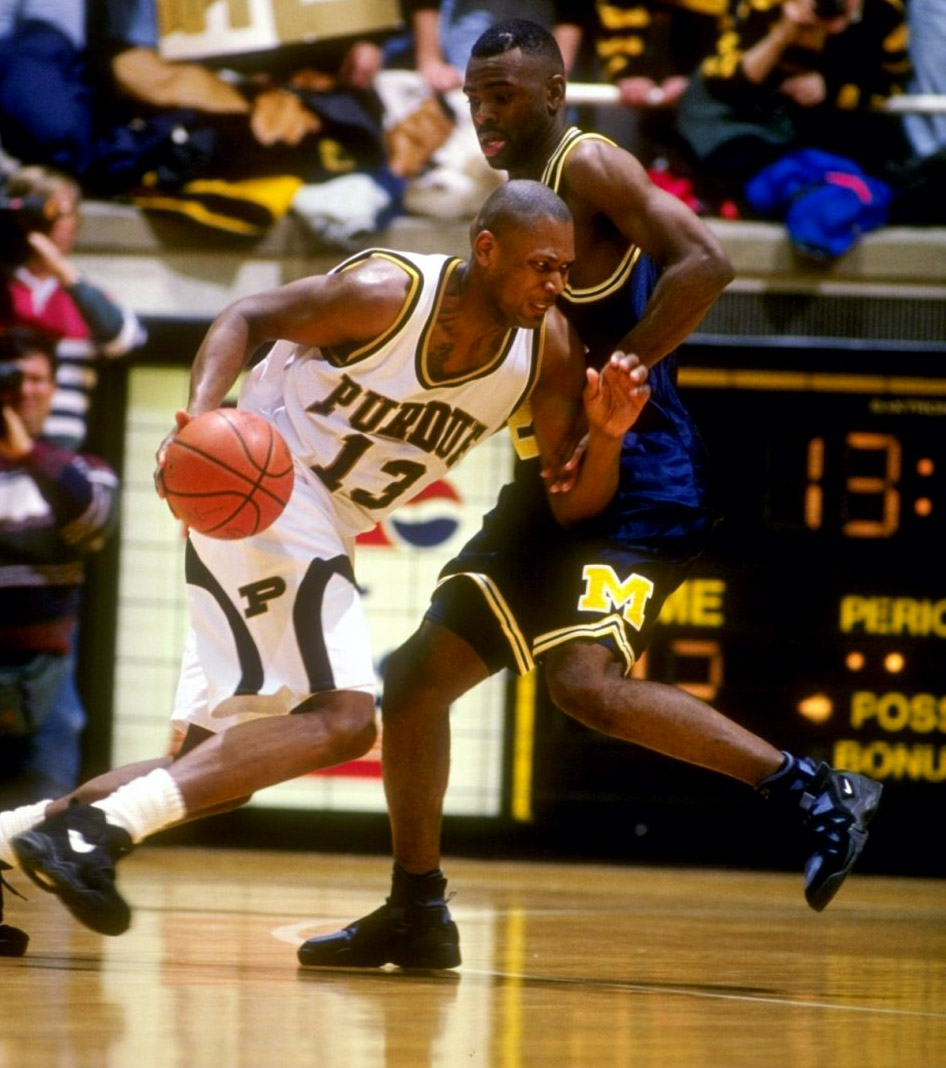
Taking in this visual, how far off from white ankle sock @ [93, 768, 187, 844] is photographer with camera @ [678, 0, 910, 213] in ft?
14.4

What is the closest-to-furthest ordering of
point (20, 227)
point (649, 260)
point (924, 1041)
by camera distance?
point (924, 1041), point (649, 260), point (20, 227)

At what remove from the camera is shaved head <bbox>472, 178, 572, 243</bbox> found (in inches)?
158

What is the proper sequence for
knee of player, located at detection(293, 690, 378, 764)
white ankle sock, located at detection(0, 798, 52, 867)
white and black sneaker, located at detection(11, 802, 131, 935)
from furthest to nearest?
white ankle sock, located at detection(0, 798, 52, 867)
knee of player, located at detection(293, 690, 378, 764)
white and black sneaker, located at detection(11, 802, 131, 935)

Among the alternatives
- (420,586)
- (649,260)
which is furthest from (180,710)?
(420,586)

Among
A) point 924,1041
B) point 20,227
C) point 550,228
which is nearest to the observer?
point 924,1041

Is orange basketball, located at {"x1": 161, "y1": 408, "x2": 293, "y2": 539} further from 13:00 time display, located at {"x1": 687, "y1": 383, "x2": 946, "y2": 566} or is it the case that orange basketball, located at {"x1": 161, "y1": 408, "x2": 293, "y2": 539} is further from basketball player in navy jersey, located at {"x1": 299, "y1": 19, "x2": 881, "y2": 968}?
13:00 time display, located at {"x1": 687, "y1": 383, "x2": 946, "y2": 566}

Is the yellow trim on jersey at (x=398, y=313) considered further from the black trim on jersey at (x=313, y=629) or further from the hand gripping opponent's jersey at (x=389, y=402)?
the black trim on jersey at (x=313, y=629)

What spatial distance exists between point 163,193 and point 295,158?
1.68 ft

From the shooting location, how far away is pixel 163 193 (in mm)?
7551

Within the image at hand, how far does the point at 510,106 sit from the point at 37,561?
3.46 m

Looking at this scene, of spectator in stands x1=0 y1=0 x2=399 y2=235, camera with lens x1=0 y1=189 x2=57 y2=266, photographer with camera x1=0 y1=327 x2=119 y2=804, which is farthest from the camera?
spectator in stands x1=0 y1=0 x2=399 y2=235

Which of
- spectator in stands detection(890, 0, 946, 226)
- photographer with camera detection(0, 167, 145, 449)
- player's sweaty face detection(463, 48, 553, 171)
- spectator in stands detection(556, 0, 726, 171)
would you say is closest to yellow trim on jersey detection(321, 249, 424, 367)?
player's sweaty face detection(463, 48, 553, 171)

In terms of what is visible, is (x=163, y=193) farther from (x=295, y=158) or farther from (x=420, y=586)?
(x=420, y=586)

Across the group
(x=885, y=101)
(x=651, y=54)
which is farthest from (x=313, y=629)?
(x=885, y=101)
